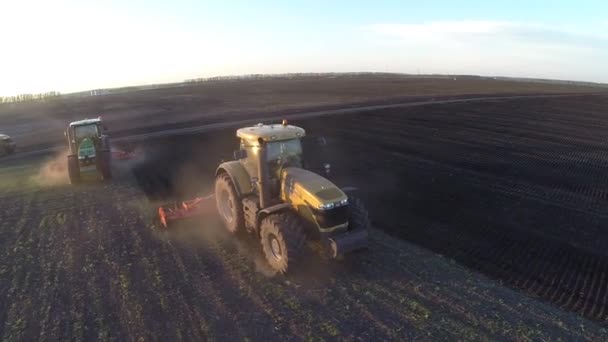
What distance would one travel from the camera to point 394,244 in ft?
26.9

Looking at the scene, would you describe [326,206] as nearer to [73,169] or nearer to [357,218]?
[357,218]

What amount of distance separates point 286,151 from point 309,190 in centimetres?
129

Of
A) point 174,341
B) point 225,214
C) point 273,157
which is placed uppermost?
point 273,157

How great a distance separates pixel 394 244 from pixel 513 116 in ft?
79.7

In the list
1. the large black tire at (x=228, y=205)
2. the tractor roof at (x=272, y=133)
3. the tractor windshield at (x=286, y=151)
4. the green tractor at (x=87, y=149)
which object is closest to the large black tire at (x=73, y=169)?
the green tractor at (x=87, y=149)

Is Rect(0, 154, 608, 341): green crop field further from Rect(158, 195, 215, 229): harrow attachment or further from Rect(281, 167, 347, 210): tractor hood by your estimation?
Rect(281, 167, 347, 210): tractor hood

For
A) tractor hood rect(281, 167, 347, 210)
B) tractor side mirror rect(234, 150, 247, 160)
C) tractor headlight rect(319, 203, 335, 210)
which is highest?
tractor side mirror rect(234, 150, 247, 160)

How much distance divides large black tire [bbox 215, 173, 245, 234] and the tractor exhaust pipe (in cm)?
108

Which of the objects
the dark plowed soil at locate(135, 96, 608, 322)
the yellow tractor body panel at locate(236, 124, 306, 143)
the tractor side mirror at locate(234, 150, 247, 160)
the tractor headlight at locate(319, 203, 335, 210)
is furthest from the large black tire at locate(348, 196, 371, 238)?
the tractor side mirror at locate(234, 150, 247, 160)

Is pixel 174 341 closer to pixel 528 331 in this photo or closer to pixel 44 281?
pixel 44 281

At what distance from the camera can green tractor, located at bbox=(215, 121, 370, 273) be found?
255 inches

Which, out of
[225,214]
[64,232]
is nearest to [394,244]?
[225,214]

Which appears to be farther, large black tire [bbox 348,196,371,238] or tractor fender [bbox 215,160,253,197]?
tractor fender [bbox 215,160,253,197]

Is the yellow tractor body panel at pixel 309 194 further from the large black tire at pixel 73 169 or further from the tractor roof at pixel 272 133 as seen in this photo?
the large black tire at pixel 73 169
